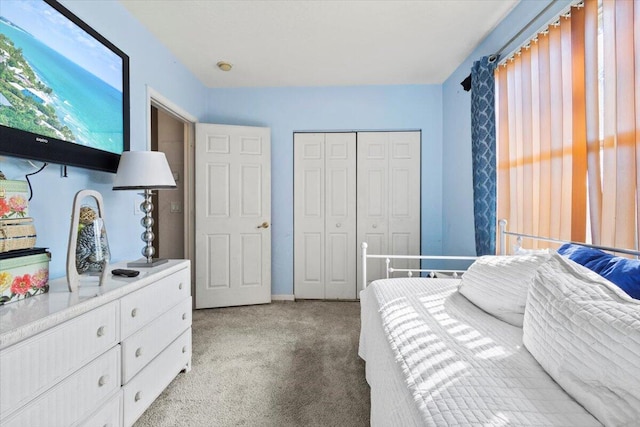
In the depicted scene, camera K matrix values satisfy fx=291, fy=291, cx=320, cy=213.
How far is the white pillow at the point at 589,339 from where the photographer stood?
659mm

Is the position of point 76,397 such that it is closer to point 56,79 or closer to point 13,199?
point 13,199

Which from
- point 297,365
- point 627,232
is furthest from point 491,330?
point 297,365

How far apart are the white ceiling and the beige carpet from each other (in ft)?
8.45

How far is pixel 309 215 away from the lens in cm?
362

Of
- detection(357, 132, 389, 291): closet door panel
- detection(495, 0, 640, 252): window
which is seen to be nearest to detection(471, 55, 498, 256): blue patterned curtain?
detection(495, 0, 640, 252): window

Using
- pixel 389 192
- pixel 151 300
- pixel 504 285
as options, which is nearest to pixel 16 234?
pixel 151 300

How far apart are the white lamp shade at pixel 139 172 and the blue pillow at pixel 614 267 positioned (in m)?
2.19

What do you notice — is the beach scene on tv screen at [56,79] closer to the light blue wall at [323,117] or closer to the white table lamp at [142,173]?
the white table lamp at [142,173]

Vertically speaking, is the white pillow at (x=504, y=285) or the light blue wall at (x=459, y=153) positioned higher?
the light blue wall at (x=459, y=153)

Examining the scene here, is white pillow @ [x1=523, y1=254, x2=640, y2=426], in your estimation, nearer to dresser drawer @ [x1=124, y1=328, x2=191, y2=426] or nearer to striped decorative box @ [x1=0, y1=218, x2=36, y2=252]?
dresser drawer @ [x1=124, y1=328, x2=191, y2=426]

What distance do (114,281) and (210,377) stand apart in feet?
3.09

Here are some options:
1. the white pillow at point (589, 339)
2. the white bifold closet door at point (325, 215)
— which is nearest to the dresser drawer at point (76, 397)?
the white pillow at point (589, 339)

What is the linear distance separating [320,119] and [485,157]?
77.0 inches

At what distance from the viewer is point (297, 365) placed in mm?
2057
